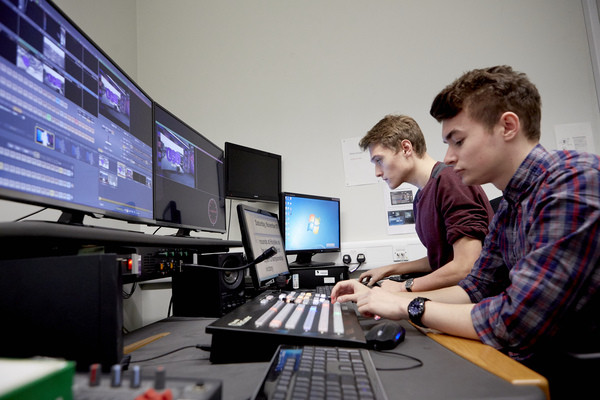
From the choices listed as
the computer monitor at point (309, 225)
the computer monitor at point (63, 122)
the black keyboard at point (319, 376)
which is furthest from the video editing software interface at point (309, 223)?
the black keyboard at point (319, 376)

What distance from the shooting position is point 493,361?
0.52m

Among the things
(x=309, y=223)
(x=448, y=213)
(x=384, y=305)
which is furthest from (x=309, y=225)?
(x=384, y=305)

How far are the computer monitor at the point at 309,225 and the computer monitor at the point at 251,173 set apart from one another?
267 mm

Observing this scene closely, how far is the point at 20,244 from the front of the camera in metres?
0.59

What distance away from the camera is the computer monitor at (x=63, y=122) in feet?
1.97

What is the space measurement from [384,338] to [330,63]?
2.09m

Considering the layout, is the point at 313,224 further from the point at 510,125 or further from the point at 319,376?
the point at 319,376

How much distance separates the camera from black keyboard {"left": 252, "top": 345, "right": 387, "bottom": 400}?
0.39m

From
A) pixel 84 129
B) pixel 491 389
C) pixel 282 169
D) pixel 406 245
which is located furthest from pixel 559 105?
pixel 84 129

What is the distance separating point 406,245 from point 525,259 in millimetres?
1464

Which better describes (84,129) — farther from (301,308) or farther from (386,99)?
(386,99)

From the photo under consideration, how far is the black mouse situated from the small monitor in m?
0.56

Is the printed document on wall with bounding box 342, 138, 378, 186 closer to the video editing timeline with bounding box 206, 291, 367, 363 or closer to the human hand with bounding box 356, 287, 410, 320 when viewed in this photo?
the human hand with bounding box 356, 287, 410, 320

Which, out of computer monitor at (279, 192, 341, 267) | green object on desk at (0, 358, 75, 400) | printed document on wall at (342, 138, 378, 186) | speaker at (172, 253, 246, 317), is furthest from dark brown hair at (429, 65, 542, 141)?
printed document on wall at (342, 138, 378, 186)
